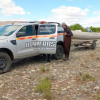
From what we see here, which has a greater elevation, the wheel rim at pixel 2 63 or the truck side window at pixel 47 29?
the truck side window at pixel 47 29

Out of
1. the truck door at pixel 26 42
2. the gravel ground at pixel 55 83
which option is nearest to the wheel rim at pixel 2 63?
the gravel ground at pixel 55 83

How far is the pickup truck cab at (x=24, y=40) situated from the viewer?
6.72m

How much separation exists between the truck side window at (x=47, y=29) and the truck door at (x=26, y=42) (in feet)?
1.41

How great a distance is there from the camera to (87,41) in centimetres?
1290

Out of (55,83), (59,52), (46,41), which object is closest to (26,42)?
(46,41)

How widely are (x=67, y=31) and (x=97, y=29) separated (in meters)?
38.4

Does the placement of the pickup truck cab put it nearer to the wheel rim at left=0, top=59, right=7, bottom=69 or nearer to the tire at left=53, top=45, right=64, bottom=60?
the wheel rim at left=0, top=59, right=7, bottom=69

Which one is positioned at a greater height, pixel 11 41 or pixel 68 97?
pixel 11 41

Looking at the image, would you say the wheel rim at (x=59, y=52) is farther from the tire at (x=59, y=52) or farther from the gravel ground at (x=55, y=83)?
the gravel ground at (x=55, y=83)

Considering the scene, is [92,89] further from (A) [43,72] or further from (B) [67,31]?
(B) [67,31]

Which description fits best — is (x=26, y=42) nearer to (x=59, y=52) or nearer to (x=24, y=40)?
(x=24, y=40)

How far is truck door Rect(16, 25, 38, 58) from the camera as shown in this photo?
718 centimetres

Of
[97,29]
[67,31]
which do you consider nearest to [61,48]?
[67,31]

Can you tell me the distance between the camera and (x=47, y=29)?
8359 millimetres
